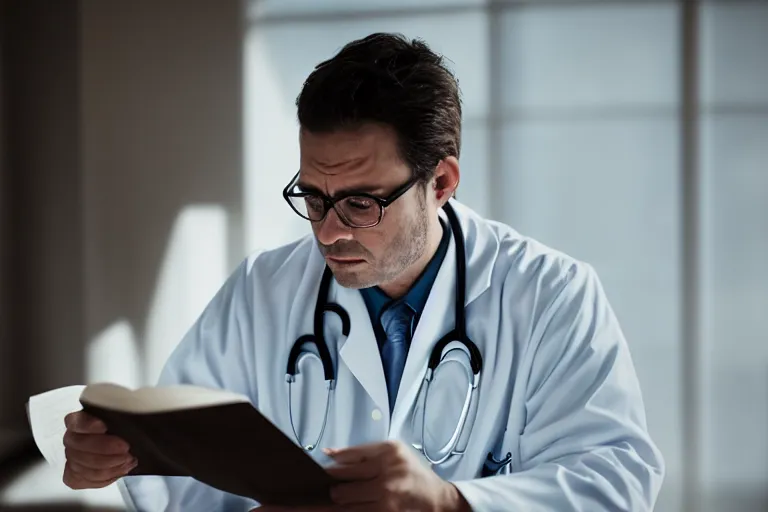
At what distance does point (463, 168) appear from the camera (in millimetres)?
3230

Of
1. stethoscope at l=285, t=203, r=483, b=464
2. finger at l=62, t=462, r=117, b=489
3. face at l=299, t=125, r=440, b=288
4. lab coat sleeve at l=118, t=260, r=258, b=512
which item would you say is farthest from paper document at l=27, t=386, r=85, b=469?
face at l=299, t=125, r=440, b=288

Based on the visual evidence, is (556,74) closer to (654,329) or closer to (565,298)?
(654,329)

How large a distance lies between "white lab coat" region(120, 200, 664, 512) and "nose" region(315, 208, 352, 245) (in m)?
0.16

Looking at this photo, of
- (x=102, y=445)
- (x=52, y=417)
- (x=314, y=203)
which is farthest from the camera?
(x=314, y=203)

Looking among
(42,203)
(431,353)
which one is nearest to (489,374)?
(431,353)

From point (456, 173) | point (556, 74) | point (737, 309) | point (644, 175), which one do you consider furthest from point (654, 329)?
point (456, 173)

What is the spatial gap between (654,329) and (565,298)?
2026mm

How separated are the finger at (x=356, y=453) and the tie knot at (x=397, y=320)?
0.54 meters

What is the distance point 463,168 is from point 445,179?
1.81 metres

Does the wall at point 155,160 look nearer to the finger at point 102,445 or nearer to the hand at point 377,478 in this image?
the finger at point 102,445

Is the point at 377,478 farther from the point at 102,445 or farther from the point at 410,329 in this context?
the point at 410,329

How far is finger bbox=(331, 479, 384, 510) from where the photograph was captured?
88 centimetres

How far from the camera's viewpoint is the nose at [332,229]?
130 cm

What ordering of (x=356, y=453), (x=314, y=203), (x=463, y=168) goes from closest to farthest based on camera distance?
(x=356, y=453) → (x=314, y=203) → (x=463, y=168)
